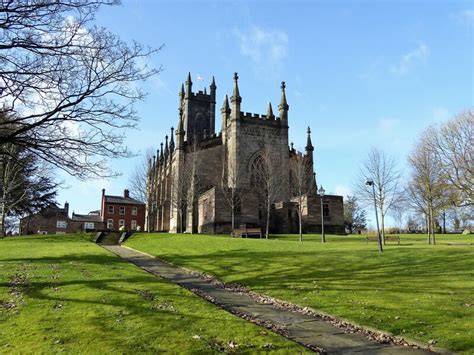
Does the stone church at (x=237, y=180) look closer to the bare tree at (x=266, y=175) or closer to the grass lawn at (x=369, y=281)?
the bare tree at (x=266, y=175)

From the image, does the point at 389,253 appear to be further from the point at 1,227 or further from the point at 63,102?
the point at 1,227

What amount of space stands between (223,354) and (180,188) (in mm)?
42626

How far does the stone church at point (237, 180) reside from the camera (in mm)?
44000

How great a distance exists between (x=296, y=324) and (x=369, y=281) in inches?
209

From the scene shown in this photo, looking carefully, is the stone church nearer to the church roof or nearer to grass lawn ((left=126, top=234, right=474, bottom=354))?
grass lawn ((left=126, top=234, right=474, bottom=354))

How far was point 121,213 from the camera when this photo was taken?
280 ft

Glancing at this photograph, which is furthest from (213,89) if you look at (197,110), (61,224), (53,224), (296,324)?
(296,324)

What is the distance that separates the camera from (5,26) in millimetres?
11469

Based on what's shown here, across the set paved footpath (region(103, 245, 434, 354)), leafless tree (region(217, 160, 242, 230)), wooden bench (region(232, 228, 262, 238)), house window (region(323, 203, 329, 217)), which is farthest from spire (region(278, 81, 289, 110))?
paved footpath (region(103, 245, 434, 354))

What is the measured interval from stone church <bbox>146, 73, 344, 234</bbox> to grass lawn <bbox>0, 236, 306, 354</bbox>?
28.1 meters

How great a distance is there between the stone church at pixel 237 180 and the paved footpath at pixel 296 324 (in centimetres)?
2699

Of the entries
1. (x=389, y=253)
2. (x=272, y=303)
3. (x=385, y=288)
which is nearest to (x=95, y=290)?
(x=272, y=303)

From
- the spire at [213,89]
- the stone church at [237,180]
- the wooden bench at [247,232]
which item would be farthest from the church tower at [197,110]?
the wooden bench at [247,232]

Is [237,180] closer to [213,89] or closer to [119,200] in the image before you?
[213,89]
